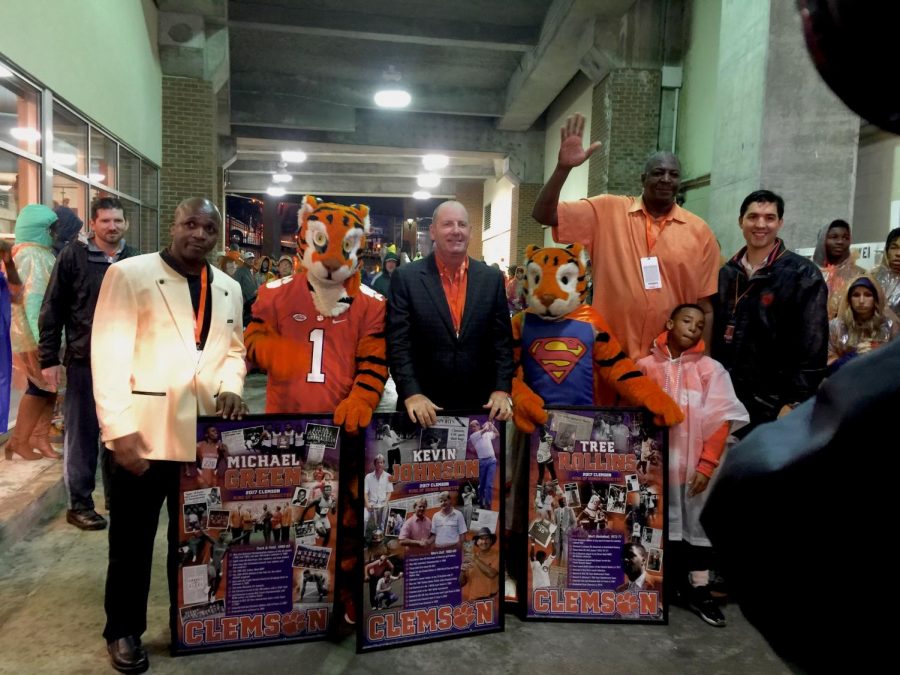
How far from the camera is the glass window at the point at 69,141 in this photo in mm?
6021

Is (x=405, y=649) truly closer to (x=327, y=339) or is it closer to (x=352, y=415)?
(x=352, y=415)

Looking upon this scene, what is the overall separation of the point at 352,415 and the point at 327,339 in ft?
1.33

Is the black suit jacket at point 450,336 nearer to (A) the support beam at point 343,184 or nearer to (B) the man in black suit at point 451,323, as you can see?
(B) the man in black suit at point 451,323

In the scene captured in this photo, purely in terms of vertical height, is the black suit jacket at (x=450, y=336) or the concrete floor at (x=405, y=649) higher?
the black suit jacket at (x=450, y=336)

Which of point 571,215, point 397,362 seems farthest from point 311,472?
point 571,215

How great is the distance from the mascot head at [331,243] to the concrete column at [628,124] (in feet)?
26.5

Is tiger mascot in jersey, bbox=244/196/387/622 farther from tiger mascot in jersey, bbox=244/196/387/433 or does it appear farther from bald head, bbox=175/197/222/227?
bald head, bbox=175/197/222/227

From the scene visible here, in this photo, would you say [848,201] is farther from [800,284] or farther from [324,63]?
[324,63]

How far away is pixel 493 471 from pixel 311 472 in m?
0.78

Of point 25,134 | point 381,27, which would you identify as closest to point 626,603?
point 25,134

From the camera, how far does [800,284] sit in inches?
124

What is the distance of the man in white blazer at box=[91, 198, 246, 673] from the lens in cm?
236

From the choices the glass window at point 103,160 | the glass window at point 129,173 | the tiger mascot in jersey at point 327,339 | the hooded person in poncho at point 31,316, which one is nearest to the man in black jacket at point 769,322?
the tiger mascot in jersey at point 327,339

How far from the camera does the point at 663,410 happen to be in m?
2.88
